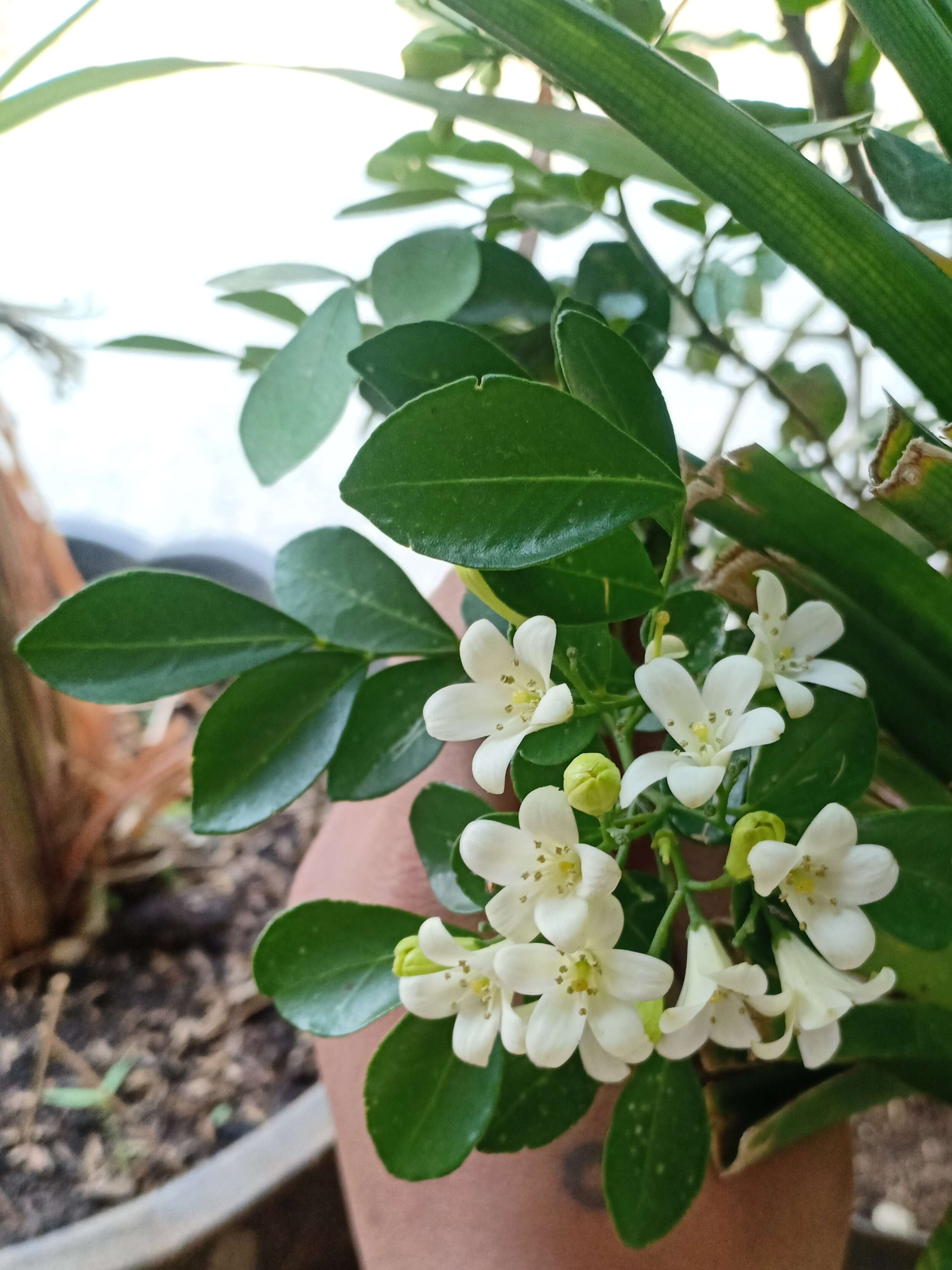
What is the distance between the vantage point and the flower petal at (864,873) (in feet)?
0.83

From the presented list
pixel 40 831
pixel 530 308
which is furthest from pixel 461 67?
pixel 40 831

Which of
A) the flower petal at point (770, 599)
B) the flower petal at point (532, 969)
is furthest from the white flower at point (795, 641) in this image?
the flower petal at point (532, 969)

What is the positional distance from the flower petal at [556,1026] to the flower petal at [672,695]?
65mm

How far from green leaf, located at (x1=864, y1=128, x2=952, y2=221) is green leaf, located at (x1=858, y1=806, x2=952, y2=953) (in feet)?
0.66

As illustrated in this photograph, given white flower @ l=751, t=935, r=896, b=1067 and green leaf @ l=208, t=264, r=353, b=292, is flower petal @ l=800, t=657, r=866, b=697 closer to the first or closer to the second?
white flower @ l=751, t=935, r=896, b=1067

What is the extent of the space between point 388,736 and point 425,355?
0.14 m

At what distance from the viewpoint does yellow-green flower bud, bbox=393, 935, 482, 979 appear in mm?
297

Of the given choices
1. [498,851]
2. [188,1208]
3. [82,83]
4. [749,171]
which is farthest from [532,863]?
[188,1208]

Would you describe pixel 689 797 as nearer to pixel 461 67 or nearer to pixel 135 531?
pixel 461 67

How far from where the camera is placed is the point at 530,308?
44cm

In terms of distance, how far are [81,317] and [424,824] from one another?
28.1 inches

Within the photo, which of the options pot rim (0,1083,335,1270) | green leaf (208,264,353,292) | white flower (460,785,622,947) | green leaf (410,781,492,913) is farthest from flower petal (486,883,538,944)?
pot rim (0,1083,335,1270)

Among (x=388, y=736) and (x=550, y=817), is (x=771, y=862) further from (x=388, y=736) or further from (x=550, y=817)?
(x=388, y=736)

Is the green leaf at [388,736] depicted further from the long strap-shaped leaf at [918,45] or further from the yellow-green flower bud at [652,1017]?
the long strap-shaped leaf at [918,45]
